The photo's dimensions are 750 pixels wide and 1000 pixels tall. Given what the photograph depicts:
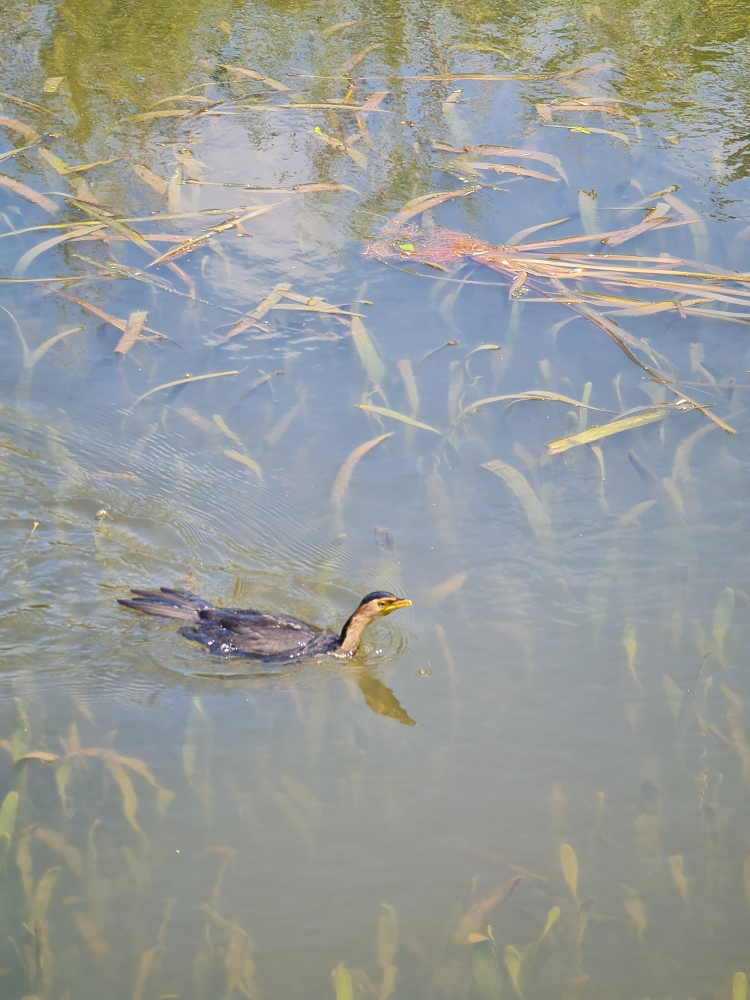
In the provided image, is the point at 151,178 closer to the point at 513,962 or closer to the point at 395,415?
the point at 395,415

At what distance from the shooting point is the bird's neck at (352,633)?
5.45m

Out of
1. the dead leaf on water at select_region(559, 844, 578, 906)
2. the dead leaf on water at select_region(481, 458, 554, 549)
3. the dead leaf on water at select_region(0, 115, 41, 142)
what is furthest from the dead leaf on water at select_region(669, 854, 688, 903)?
the dead leaf on water at select_region(0, 115, 41, 142)

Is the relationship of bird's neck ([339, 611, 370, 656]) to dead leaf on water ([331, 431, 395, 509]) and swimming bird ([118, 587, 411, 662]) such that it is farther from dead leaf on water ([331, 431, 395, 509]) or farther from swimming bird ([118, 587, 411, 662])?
dead leaf on water ([331, 431, 395, 509])

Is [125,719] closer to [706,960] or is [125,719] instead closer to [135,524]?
[135,524]

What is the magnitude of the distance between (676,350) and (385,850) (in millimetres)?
4881

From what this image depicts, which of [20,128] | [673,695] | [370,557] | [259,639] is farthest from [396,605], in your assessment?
[20,128]

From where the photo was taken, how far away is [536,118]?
→ 1046 cm

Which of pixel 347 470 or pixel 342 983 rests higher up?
pixel 347 470

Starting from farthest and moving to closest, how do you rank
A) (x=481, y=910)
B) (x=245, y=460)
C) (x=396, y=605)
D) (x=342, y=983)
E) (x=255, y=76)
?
(x=255, y=76) → (x=245, y=460) → (x=396, y=605) → (x=481, y=910) → (x=342, y=983)

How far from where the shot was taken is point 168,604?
18.5 ft

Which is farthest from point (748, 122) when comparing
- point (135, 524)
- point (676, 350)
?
point (135, 524)

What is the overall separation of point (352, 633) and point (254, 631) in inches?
23.3

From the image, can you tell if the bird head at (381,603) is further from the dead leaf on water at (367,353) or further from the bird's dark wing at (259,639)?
the dead leaf on water at (367,353)

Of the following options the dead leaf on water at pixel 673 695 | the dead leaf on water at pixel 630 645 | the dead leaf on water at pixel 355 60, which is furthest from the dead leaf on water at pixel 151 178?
the dead leaf on water at pixel 673 695
